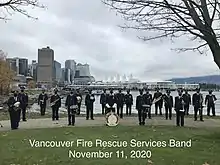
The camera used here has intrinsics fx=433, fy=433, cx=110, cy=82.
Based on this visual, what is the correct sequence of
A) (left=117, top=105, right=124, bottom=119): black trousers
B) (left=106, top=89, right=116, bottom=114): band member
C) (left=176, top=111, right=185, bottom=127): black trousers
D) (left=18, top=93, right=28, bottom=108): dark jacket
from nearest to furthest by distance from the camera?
(left=176, top=111, right=185, bottom=127): black trousers
(left=106, top=89, right=116, bottom=114): band member
(left=18, top=93, right=28, bottom=108): dark jacket
(left=117, top=105, right=124, bottom=119): black trousers

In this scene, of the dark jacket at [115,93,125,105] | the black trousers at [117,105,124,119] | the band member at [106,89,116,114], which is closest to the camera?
the band member at [106,89,116,114]

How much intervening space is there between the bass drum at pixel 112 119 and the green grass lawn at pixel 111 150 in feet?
5.06

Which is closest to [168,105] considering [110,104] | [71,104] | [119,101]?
[119,101]

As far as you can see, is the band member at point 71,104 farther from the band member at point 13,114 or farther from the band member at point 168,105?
the band member at point 168,105

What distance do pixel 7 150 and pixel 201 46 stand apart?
723cm

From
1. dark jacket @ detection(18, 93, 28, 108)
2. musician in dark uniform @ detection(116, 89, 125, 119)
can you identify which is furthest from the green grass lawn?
musician in dark uniform @ detection(116, 89, 125, 119)

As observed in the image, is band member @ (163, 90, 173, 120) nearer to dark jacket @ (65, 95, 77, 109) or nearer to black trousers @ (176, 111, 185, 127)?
black trousers @ (176, 111, 185, 127)

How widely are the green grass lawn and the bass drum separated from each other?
1.54m

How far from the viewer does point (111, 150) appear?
12.1m

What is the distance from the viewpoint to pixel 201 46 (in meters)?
14.8

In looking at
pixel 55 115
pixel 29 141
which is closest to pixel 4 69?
pixel 55 115

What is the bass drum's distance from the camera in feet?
59.7

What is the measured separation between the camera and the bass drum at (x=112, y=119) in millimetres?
18203

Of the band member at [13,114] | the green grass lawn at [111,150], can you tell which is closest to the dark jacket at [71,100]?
the band member at [13,114]
